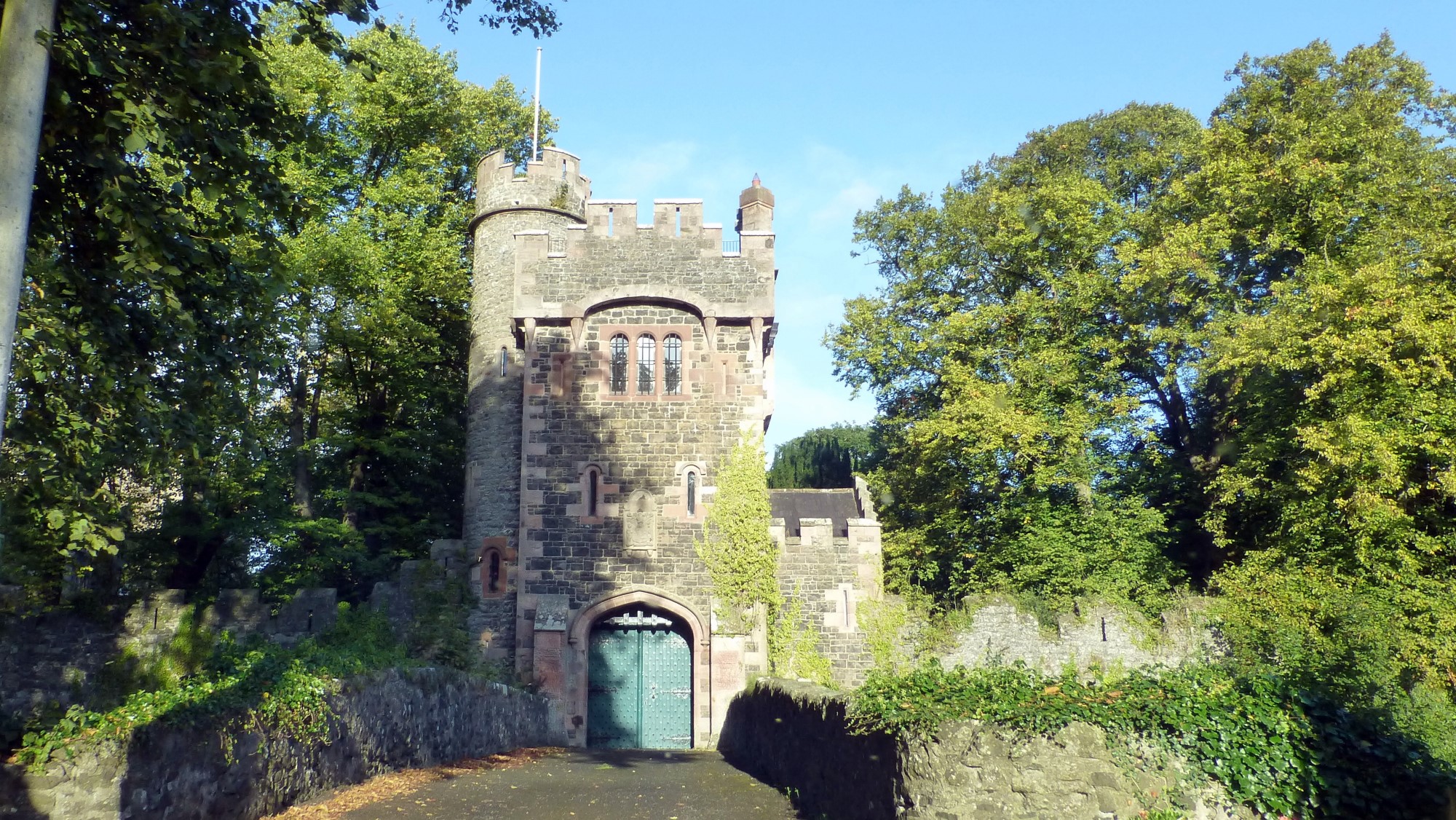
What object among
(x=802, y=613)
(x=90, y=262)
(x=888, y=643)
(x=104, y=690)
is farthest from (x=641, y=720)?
(x=90, y=262)

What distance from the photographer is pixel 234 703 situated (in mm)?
8586

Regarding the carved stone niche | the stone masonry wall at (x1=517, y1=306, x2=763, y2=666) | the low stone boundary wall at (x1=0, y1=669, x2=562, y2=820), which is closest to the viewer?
the low stone boundary wall at (x1=0, y1=669, x2=562, y2=820)

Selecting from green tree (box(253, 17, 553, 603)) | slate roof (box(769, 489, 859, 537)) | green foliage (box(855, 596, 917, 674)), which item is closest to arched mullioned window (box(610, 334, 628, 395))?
green foliage (box(855, 596, 917, 674))

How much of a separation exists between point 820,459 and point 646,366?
28.0 m

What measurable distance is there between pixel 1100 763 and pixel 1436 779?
7.22 feet

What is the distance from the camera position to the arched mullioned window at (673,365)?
68.1 feet

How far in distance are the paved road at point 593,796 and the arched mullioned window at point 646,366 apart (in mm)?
8087

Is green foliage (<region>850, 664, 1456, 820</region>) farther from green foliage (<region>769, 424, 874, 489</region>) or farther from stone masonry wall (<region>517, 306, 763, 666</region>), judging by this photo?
green foliage (<region>769, 424, 874, 489</region>)

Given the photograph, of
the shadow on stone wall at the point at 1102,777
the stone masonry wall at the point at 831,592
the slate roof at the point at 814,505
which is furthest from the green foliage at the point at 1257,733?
the slate roof at the point at 814,505

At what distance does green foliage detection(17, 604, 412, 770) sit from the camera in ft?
23.4

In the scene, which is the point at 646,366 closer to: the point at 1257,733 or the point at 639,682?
the point at 639,682

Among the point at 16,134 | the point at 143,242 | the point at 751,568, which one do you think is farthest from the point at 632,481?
the point at 16,134

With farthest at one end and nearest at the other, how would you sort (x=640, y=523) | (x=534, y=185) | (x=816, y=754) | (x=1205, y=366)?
(x=534, y=185) < (x=1205, y=366) < (x=640, y=523) < (x=816, y=754)

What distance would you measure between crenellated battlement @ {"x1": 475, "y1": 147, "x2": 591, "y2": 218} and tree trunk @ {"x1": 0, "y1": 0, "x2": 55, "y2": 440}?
18.0 meters
